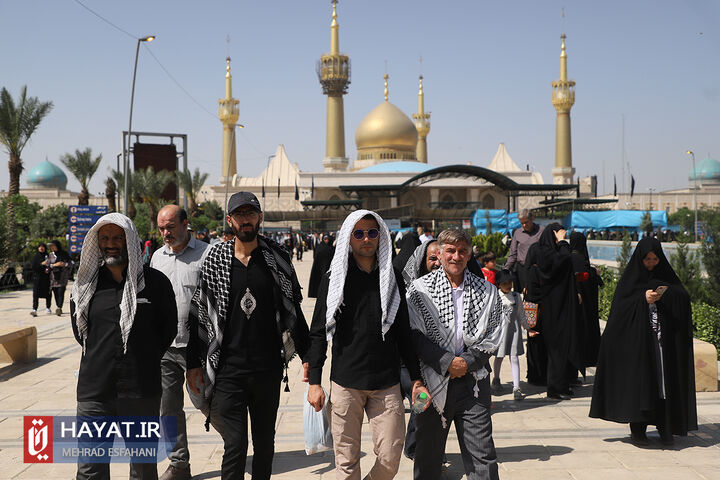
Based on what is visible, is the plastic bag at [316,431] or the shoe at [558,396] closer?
the plastic bag at [316,431]

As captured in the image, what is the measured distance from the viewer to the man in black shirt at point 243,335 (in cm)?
312

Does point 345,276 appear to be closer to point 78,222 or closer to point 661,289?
point 661,289

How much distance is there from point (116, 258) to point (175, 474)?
4.97 feet

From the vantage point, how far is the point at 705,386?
6.18m

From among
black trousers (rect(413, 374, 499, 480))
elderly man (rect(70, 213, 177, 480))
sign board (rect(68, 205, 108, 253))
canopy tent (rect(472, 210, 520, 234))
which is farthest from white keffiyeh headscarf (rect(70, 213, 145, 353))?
canopy tent (rect(472, 210, 520, 234))

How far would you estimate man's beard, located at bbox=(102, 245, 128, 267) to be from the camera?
10.5ft

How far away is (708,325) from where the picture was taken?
28.0 feet

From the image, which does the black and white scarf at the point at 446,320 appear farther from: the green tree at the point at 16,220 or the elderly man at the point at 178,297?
the green tree at the point at 16,220

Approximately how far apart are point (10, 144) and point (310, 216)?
1039 inches

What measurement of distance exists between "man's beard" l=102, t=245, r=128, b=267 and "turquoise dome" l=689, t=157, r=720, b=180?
89.8 metres

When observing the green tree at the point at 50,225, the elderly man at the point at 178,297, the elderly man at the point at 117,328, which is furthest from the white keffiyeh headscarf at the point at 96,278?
the green tree at the point at 50,225

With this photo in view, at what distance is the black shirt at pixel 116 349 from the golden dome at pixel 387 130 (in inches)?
2588

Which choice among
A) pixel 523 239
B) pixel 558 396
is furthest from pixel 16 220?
pixel 558 396

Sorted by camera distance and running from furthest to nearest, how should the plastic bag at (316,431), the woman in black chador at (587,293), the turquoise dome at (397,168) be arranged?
the turquoise dome at (397,168) → the woman in black chador at (587,293) → the plastic bag at (316,431)
